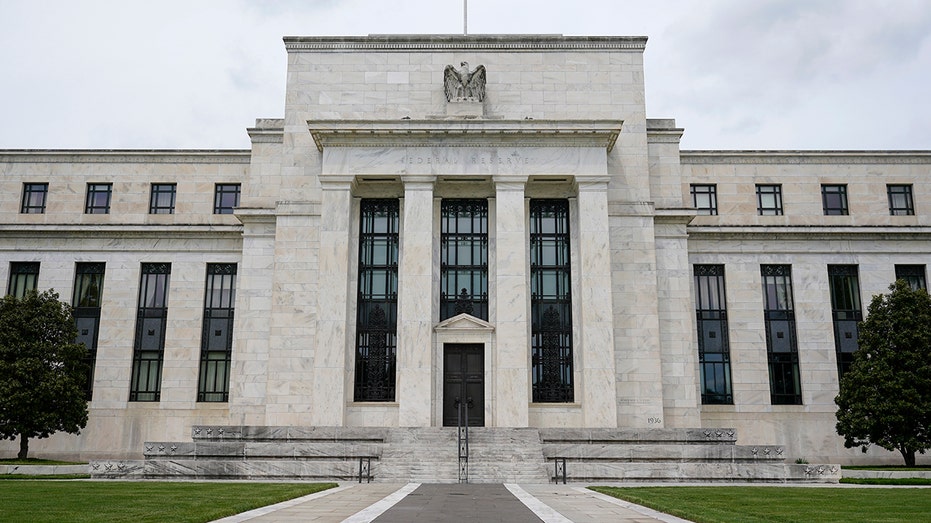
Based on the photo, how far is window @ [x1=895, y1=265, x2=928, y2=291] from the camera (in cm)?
4250

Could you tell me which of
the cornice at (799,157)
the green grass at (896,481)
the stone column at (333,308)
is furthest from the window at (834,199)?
the stone column at (333,308)

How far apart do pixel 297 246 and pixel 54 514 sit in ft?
82.1

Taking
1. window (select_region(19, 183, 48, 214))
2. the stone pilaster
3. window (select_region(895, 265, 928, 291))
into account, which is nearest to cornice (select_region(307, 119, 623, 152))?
the stone pilaster

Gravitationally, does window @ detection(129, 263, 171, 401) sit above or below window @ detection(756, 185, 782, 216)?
below

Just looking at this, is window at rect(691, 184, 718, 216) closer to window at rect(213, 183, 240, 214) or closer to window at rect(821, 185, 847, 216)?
window at rect(821, 185, 847, 216)

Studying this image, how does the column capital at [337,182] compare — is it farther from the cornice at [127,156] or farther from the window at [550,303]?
the window at [550,303]

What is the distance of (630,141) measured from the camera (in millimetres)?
40094

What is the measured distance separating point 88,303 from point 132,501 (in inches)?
1113

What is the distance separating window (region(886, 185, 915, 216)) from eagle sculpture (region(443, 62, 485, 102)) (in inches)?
907

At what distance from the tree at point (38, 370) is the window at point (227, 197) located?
31.5 feet

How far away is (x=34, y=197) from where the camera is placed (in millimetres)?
43938

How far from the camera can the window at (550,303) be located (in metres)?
37.4

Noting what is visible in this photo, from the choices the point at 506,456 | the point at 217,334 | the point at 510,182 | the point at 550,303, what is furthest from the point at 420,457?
the point at 217,334

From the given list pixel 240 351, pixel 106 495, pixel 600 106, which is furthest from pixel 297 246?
pixel 106 495
